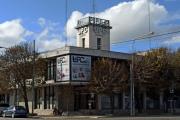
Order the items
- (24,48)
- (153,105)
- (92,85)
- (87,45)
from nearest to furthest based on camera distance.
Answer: (92,85)
(24,48)
(153,105)
(87,45)

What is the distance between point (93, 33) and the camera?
75.4 m

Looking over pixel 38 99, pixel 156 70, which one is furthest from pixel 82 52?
pixel 38 99

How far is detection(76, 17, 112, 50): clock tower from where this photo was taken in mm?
74562

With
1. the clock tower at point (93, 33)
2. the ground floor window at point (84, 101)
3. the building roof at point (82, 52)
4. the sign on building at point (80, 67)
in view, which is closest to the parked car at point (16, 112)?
the sign on building at point (80, 67)

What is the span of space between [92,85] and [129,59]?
9.89m

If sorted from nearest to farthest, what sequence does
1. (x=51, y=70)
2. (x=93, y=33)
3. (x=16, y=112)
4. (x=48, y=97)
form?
1. (x=16, y=112)
2. (x=51, y=70)
3. (x=48, y=97)
4. (x=93, y=33)

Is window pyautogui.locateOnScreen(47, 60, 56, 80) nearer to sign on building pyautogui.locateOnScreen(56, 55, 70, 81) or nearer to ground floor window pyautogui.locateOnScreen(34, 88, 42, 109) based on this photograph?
sign on building pyautogui.locateOnScreen(56, 55, 70, 81)

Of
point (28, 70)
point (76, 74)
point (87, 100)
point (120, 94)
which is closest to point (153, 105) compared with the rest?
point (120, 94)

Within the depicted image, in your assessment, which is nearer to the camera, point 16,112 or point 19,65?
point 16,112

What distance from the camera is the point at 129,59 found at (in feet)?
206

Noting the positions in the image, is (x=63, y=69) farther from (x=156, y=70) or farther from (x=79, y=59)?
(x=156, y=70)

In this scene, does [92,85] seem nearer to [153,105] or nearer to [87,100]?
[87,100]

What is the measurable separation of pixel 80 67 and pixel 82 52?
223cm

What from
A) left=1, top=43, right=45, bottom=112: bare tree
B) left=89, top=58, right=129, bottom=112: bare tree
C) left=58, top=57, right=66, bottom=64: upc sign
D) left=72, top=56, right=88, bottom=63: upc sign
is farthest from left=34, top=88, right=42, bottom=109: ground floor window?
left=89, top=58, right=129, bottom=112: bare tree
